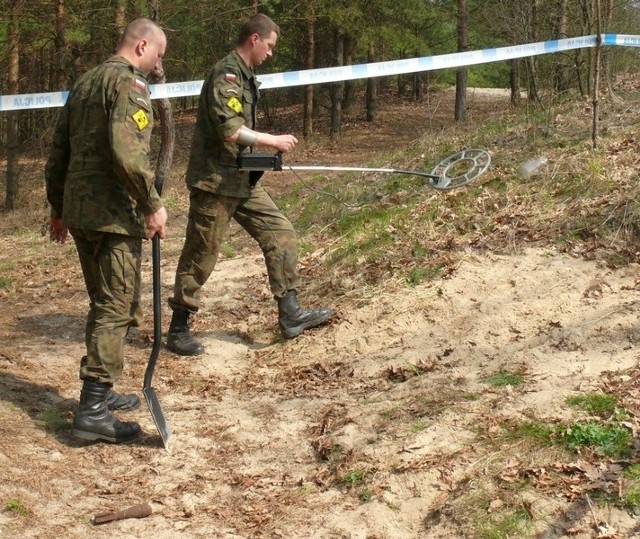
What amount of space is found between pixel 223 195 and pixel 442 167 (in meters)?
4.47

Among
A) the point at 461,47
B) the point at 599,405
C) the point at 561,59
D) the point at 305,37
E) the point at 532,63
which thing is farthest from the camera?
the point at 305,37

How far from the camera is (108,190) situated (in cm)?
525

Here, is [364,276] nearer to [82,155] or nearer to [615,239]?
[615,239]

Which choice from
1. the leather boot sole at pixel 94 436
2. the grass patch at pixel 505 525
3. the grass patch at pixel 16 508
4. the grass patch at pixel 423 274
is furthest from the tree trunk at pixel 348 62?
the grass patch at pixel 505 525

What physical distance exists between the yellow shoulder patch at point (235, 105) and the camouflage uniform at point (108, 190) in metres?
1.31

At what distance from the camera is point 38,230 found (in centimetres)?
1438

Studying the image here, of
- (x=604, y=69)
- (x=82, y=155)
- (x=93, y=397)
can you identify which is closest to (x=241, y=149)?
(x=82, y=155)

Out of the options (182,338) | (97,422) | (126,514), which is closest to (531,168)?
(182,338)

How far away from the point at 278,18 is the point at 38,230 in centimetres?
958

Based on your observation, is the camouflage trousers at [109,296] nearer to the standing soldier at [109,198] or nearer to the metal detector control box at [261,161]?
the standing soldier at [109,198]

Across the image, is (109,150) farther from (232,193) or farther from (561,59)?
(561,59)

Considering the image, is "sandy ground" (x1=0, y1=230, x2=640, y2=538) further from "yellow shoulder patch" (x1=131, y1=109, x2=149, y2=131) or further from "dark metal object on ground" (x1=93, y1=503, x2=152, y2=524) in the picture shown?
"yellow shoulder patch" (x1=131, y1=109, x2=149, y2=131)

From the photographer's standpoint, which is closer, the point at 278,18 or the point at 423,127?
the point at 278,18

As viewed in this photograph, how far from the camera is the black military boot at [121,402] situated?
5.80 meters
